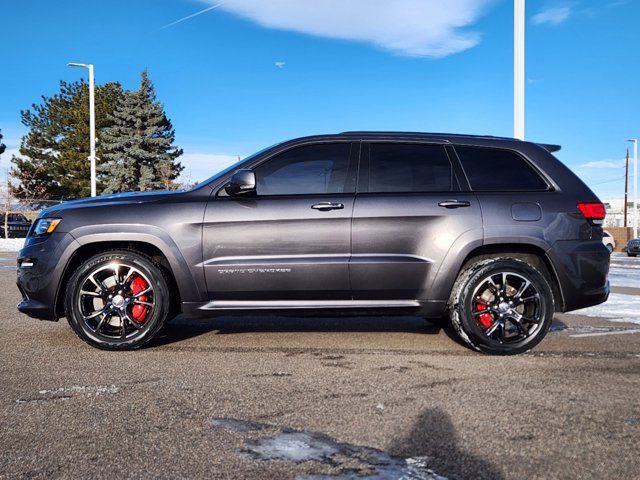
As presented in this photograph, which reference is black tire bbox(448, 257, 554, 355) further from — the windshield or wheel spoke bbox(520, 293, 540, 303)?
the windshield

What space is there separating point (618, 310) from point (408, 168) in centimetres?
382

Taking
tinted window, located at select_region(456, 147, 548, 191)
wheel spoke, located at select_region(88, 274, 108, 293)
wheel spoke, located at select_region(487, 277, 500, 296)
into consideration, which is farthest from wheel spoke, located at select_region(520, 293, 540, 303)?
wheel spoke, located at select_region(88, 274, 108, 293)

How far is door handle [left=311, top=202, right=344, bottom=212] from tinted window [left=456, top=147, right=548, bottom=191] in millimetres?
1183

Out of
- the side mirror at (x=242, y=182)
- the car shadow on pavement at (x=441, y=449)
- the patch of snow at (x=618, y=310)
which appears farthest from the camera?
the patch of snow at (x=618, y=310)

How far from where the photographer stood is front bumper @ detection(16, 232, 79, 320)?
4.36m

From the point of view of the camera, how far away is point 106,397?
307 centimetres

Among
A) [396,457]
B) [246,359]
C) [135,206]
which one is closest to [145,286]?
[135,206]

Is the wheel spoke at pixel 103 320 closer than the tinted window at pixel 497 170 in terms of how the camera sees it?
Yes

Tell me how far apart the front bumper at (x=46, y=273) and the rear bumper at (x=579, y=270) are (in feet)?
13.1

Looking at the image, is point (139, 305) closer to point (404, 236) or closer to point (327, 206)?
point (327, 206)

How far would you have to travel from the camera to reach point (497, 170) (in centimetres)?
464

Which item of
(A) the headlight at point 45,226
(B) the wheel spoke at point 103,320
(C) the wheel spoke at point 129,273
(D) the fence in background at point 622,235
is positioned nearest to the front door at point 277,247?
(C) the wheel spoke at point 129,273

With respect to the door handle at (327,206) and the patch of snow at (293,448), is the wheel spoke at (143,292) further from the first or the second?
the patch of snow at (293,448)

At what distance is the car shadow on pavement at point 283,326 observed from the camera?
5.17 meters
